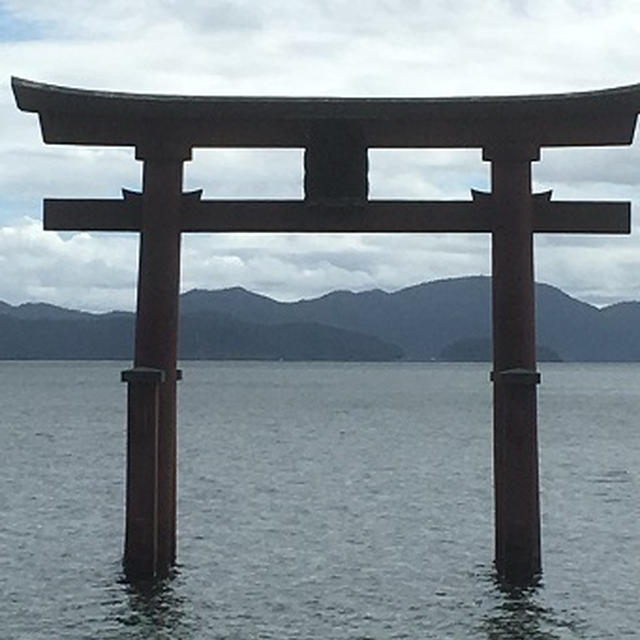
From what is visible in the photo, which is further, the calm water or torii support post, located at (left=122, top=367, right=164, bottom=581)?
the calm water

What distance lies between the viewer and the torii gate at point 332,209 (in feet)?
49.3

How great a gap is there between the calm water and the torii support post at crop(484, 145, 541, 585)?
149 cm

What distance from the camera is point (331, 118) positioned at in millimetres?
14969

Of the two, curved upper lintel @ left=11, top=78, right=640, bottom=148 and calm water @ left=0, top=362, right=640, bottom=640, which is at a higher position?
curved upper lintel @ left=11, top=78, right=640, bottom=148

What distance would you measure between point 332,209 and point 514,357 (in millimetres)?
2720

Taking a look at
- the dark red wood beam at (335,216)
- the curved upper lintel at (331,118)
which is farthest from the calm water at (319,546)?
the curved upper lintel at (331,118)

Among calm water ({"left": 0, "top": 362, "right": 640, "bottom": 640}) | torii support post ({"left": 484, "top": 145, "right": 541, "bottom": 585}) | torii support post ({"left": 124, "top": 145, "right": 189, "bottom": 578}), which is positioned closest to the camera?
torii support post ({"left": 484, "top": 145, "right": 541, "bottom": 585})

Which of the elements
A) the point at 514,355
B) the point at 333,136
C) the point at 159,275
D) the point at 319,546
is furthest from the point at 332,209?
the point at 319,546

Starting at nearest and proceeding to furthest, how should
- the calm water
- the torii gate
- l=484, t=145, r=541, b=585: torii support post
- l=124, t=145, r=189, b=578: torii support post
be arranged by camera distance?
the torii gate
l=484, t=145, r=541, b=585: torii support post
l=124, t=145, r=189, b=578: torii support post
the calm water

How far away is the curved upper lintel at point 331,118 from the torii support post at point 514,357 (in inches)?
16.7

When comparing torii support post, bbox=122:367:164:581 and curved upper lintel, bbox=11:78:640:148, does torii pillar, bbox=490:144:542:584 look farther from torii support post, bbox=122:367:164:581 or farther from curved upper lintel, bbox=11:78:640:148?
torii support post, bbox=122:367:164:581

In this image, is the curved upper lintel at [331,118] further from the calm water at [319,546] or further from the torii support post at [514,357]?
the calm water at [319,546]

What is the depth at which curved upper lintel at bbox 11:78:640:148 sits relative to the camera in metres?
14.8

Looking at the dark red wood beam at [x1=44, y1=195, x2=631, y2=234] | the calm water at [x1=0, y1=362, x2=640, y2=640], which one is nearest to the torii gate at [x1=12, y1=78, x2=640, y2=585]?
the dark red wood beam at [x1=44, y1=195, x2=631, y2=234]
